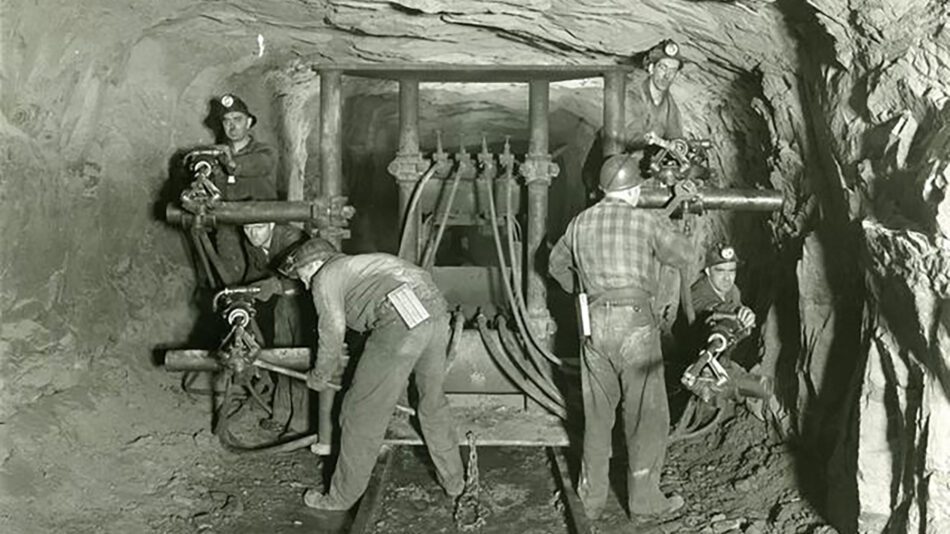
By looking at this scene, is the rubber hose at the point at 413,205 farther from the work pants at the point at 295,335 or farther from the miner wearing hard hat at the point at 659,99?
the miner wearing hard hat at the point at 659,99

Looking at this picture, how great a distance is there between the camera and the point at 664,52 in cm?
452

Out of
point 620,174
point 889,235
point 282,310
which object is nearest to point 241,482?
point 282,310

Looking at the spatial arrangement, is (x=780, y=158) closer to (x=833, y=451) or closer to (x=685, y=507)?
(x=833, y=451)

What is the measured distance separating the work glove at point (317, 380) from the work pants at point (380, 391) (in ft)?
0.39

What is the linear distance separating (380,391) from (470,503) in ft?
2.54

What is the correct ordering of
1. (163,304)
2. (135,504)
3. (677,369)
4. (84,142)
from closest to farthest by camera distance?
(135,504)
(84,142)
(677,369)
(163,304)

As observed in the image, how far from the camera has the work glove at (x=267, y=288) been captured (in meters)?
4.32

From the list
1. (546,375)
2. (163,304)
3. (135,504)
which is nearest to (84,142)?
(163,304)

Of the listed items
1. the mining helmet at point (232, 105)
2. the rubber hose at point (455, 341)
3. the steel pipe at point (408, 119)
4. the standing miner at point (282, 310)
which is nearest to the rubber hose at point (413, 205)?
the steel pipe at point (408, 119)

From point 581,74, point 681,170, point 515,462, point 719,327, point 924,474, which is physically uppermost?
point 581,74

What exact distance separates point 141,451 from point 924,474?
3.61 meters

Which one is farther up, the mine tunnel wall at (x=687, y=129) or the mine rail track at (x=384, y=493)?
the mine tunnel wall at (x=687, y=129)

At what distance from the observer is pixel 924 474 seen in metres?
2.92

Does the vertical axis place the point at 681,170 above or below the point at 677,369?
above
